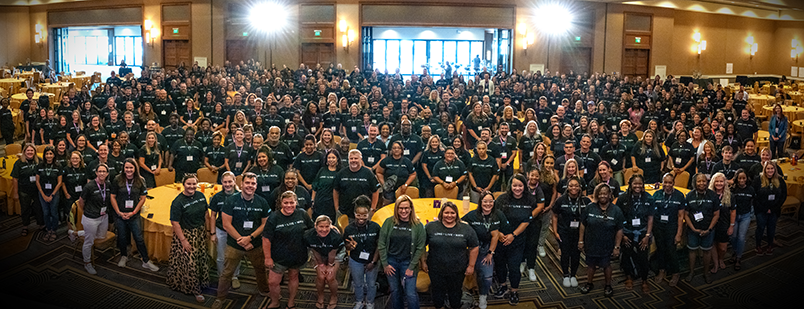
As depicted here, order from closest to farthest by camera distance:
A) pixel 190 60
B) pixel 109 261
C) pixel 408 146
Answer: pixel 109 261
pixel 408 146
pixel 190 60

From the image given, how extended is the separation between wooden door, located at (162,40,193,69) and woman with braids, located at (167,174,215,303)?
19.0m

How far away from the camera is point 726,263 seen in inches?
314

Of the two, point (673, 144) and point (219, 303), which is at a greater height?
point (673, 144)

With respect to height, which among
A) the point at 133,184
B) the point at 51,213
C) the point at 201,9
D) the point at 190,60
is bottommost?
the point at 51,213

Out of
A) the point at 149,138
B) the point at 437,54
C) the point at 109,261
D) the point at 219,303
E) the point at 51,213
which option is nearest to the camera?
the point at 219,303

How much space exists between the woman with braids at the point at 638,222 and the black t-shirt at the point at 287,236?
366 centimetres

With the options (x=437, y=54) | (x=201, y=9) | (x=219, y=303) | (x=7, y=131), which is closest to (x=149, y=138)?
(x=219, y=303)

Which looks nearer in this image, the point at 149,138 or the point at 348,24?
the point at 149,138

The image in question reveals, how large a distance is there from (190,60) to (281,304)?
19.7 m

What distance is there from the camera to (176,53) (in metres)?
24.5

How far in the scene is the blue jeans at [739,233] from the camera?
7731mm

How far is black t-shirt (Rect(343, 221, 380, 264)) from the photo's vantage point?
19.4 ft

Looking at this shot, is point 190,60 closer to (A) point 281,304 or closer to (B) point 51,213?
(B) point 51,213

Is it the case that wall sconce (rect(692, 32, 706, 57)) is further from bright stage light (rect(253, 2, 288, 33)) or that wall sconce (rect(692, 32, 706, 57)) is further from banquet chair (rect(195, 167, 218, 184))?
banquet chair (rect(195, 167, 218, 184))
